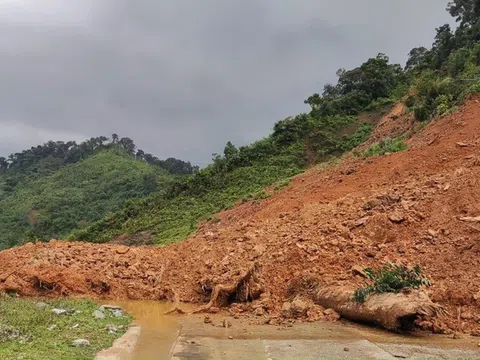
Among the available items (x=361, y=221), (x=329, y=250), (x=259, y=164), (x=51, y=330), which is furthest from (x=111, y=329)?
(x=259, y=164)

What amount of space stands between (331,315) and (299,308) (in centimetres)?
67

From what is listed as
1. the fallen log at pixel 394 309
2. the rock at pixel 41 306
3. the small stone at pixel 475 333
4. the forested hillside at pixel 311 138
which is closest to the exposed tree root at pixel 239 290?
the fallen log at pixel 394 309

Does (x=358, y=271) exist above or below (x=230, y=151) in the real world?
below

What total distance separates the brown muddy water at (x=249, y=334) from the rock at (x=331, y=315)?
14cm

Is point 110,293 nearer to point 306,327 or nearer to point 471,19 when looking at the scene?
point 306,327

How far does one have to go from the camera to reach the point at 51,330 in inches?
301

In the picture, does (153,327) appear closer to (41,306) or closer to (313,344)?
(41,306)

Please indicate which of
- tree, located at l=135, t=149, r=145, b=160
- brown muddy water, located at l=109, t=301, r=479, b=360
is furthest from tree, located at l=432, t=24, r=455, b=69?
tree, located at l=135, t=149, r=145, b=160

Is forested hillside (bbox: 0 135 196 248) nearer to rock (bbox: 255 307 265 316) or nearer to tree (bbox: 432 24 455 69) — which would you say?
tree (bbox: 432 24 455 69)

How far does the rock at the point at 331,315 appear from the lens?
908 centimetres

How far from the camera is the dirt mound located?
31.9 ft

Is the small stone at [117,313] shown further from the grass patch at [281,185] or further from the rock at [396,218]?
the grass patch at [281,185]

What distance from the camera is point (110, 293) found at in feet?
40.7

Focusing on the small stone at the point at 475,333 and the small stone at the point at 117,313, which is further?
the small stone at the point at 117,313
